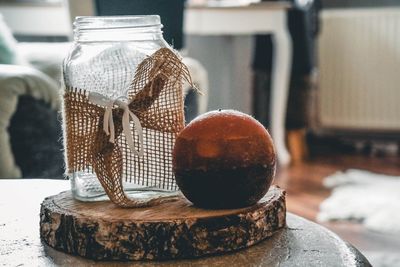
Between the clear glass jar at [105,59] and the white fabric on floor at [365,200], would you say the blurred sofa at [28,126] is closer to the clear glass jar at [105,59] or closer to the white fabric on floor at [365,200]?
the clear glass jar at [105,59]

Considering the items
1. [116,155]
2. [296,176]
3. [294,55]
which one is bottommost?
[296,176]

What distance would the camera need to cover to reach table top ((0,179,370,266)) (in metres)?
0.66

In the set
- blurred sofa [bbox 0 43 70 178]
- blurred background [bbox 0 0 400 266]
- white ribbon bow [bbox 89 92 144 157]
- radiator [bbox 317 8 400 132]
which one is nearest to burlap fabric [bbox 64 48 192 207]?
white ribbon bow [bbox 89 92 144 157]

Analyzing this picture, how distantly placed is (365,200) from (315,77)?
1022mm

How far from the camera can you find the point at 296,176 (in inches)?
118

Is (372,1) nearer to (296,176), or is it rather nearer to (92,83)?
(296,176)

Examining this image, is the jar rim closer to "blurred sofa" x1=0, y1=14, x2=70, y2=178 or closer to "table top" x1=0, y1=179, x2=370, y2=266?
"table top" x1=0, y1=179, x2=370, y2=266

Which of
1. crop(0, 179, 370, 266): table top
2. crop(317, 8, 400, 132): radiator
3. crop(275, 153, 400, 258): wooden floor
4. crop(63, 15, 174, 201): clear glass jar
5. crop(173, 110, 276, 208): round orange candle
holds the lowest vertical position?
crop(275, 153, 400, 258): wooden floor

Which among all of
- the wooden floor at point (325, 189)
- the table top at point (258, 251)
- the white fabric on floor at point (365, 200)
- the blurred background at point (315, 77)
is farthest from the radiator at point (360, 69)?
the table top at point (258, 251)

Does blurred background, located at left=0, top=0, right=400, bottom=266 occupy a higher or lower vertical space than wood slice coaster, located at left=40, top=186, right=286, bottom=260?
lower

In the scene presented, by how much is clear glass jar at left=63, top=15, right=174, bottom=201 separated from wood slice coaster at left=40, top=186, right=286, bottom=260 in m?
0.06

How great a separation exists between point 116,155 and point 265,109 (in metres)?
2.97

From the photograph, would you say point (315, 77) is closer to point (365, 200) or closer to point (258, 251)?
point (365, 200)

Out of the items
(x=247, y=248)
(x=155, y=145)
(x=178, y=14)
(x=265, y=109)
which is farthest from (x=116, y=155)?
(x=265, y=109)
